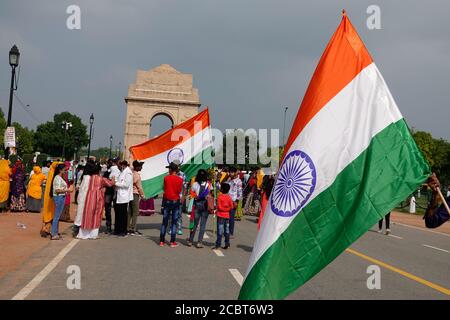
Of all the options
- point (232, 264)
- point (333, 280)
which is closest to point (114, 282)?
point (232, 264)

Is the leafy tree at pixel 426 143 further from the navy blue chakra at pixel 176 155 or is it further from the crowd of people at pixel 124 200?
the navy blue chakra at pixel 176 155

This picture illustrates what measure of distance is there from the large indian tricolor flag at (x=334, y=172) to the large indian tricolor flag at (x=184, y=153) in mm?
9911

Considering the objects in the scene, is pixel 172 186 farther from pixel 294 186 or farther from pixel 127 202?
pixel 294 186

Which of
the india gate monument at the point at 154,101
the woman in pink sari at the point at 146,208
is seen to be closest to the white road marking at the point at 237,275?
the woman in pink sari at the point at 146,208

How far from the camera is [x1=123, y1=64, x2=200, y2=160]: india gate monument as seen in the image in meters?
64.1

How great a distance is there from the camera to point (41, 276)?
709cm

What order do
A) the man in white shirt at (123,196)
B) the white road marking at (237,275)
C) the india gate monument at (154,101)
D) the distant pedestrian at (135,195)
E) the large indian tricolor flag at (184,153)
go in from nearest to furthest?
the white road marking at (237,275)
the man in white shirt at (123,196)
the distant pedestrian at (135,195)
the large indian tricolor flag at (184,153)
the india gate monument at (154,101)

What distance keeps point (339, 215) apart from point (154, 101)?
62162 millimetres

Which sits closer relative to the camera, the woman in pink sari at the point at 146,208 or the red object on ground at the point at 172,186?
the red object on ground at the point at 172,186

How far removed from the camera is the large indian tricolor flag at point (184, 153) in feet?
44.6

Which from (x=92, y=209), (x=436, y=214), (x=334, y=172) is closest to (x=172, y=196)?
(x=92, y=209)

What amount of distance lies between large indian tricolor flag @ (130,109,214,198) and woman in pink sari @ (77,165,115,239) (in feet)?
6.46
